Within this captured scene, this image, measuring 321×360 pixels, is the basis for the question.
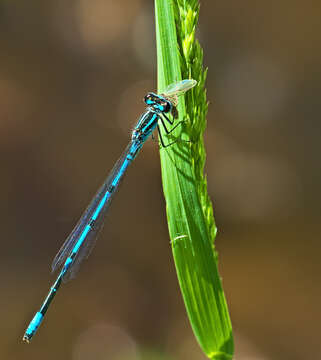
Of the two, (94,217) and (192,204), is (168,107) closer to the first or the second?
(192,204)

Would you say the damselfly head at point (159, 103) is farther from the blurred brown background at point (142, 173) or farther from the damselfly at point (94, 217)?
the blurred brown background at point (142, 173)

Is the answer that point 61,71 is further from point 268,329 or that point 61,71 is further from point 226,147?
point 268,329

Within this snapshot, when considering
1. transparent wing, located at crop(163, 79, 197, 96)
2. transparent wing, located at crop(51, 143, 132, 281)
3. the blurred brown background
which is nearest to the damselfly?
transparent wing, located at crop(51, 143, 132, 281)

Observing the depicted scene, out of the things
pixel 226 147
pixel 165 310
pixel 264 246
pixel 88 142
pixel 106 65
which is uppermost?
pixel 106 65

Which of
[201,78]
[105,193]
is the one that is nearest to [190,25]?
[201,78]

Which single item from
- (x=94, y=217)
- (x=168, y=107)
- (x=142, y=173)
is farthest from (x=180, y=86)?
(x=142, y=173)

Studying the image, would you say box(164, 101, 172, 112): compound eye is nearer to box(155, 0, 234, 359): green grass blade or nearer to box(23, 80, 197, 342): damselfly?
box(23, 80, 197, 342): damselfly
